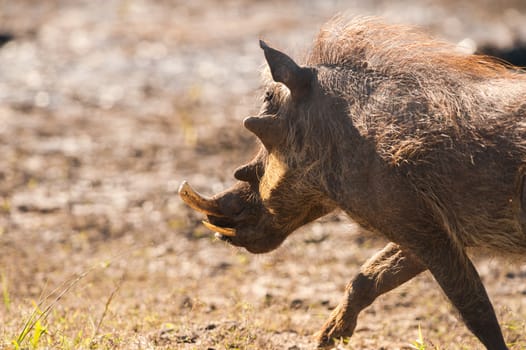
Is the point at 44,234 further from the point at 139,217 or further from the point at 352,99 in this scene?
the point at 352,99

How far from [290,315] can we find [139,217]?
215 cm

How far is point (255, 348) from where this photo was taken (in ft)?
13.5

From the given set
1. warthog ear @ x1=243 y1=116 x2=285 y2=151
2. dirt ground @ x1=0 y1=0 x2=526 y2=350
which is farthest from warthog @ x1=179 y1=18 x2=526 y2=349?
dirt ground @ x1=0 y1=0 x2=526 y2=350

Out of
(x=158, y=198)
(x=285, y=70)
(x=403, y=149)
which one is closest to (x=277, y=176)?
(x=285, y=70)

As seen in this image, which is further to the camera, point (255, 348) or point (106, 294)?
point (106, 294)

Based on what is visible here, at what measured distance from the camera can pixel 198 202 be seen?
414 centimetres

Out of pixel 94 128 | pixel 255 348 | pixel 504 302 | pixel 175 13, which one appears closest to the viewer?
pixel 255 348

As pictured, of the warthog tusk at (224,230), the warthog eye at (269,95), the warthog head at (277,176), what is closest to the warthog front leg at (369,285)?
the warthog head at (277,176)

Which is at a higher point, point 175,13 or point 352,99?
point 352,99

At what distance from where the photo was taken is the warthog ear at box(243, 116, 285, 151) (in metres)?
3.88

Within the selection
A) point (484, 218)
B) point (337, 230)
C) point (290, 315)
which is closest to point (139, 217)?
point (337, 230)

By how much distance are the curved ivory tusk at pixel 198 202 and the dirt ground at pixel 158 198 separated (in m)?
0.36

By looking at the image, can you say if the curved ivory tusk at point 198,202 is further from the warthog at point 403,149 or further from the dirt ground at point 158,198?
the dirt ground at point 158,198

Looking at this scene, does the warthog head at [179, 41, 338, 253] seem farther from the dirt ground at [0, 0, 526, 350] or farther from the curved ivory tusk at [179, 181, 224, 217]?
the dirt ground at [0, 0, 526, 350]
